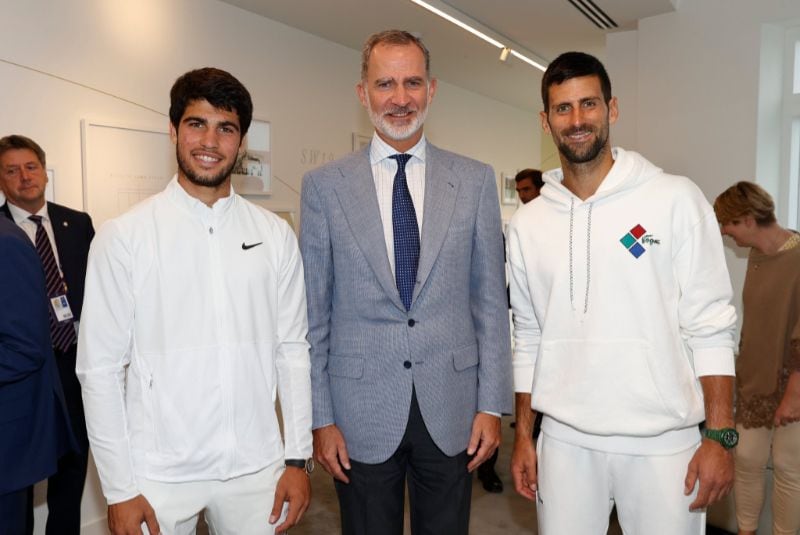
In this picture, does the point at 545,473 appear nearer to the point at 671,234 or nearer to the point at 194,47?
the point at 671,234

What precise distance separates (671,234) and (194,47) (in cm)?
337

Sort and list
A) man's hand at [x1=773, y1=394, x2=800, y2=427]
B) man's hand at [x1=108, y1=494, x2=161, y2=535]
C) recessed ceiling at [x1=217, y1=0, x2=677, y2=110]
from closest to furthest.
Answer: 1. man's hand at [x1=108, y1=494, x2=161, y2=535]
2. man's hand at [x1=773, y1=394, x2=800, y2=427]
3. recessed ceiling at [x1=217, y1=0, x2=677, y2=110]

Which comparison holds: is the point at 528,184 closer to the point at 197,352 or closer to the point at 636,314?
the point at 636,314

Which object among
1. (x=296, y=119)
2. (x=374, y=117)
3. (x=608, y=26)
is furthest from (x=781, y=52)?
(x=374, y=117)

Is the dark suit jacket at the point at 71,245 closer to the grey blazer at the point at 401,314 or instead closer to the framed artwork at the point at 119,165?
the framed artwork at the point at 119,165

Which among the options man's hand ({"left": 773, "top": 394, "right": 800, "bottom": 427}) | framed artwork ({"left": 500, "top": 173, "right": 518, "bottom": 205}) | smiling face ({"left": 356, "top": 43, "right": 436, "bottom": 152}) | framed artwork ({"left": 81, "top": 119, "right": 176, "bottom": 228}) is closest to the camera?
smiling face ({"left": 356, "top": 43, "right": 436, "bottom": 152})

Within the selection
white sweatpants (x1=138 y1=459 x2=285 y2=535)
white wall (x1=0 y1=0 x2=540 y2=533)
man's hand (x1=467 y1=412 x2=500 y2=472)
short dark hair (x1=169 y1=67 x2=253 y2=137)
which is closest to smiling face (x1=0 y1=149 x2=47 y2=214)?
white wall (x1=0 y1=0 x2=540 y2=533)

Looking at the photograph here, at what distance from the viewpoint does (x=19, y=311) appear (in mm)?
1814

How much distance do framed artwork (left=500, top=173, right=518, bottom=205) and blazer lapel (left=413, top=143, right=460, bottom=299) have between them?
6307 mm

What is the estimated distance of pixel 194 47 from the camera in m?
4.04

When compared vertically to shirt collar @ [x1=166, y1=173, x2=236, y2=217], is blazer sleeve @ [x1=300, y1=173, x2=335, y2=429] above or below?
below

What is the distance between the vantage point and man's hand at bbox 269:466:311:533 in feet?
5.44

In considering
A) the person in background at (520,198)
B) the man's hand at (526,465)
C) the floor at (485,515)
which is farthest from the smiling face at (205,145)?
the person in background at (520,198)

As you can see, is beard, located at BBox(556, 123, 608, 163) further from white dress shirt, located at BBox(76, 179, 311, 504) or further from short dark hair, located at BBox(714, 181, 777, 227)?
short dark hair, located at BBox(714, 181, 777, 227)
